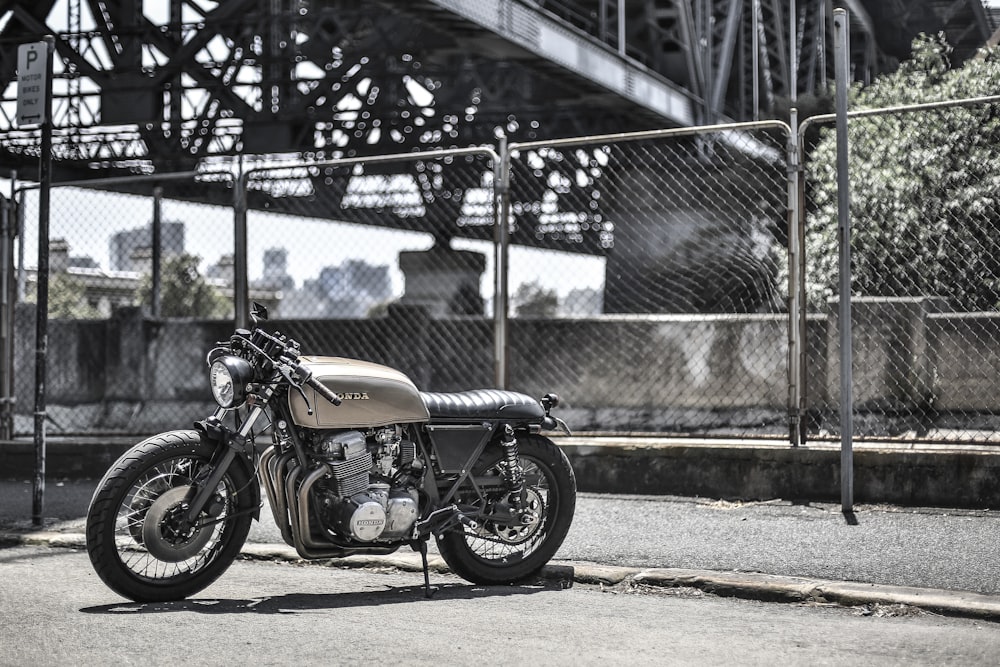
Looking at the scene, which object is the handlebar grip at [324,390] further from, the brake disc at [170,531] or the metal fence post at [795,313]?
the metal fence post at [795,313]

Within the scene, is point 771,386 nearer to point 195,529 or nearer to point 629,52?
point 195,529

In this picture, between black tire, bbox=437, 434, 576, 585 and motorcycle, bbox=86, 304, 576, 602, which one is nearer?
motorcycle, bbox=86, 304, 576, 602

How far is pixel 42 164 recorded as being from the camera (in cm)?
833

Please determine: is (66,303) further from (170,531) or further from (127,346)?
(170,531)

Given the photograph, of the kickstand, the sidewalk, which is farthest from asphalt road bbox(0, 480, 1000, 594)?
the kickstand

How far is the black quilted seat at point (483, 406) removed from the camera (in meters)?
Answer: 6.53

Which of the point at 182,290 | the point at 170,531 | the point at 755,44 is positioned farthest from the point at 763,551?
the point at 755,44

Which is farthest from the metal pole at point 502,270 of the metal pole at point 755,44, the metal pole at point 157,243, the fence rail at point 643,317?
the metal pole at point 755,44

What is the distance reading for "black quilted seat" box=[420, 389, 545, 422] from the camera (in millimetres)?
6531

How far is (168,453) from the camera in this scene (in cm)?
598

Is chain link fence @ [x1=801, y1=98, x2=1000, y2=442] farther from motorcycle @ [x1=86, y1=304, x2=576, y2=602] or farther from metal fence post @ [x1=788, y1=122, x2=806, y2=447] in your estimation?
motorcycle @ [x1=86, y1=304, x2=576, y2=602]

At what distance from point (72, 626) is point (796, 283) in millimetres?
5025

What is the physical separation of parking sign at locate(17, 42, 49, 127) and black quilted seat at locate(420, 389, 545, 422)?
330 cm

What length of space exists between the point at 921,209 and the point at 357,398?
823 cm
